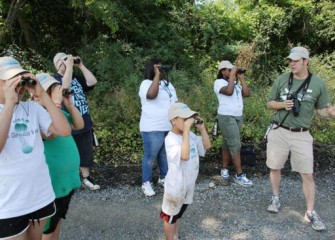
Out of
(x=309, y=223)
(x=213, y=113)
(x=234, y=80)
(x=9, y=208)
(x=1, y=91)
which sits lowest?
(x=309, y=223)

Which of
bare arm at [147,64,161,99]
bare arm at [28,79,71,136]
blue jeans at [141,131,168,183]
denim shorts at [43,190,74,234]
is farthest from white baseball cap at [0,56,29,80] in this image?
blue jeans at [141,131,168,183]

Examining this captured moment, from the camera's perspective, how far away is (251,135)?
5992mm

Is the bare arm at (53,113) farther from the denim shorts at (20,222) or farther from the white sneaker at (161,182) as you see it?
the white sneaker at (161,182)

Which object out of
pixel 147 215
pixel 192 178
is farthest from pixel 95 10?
pixel 192 178

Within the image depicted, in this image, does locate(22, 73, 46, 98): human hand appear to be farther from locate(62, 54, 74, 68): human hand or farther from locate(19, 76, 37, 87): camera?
locate(62, 54, 74, 68): human hand

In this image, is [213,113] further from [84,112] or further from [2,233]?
[2,233]

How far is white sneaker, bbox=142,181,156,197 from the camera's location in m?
4.20

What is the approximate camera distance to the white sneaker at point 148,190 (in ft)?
13.8

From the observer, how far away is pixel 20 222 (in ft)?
6.85

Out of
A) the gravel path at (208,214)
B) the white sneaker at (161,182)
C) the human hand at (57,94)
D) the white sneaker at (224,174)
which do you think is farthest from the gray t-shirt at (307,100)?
the human hand at (57,94)

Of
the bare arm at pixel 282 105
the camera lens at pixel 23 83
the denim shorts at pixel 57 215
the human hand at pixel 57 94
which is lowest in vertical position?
the denim shorts at pixel 57 215

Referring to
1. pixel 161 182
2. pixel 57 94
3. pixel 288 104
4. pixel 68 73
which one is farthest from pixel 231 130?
pixel 57 94

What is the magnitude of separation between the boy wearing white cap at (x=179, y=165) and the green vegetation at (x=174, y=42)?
10.0 ft

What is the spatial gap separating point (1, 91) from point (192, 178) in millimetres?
1614
